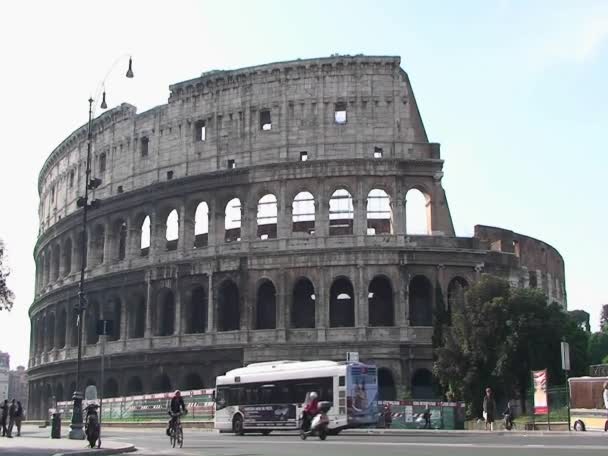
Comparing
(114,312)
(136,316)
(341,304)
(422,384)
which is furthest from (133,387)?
(422,384)

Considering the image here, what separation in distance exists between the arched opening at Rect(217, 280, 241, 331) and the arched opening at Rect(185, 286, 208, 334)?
3.59 ft

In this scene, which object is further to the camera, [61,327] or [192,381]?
[61,327]

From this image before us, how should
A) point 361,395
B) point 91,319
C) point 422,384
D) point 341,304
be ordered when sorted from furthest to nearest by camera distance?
point 91,319 → point 341,304 → point 422,384 → point 361,395

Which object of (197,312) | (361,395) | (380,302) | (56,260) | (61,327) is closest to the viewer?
(361,395)

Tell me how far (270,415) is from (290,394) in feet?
4.07

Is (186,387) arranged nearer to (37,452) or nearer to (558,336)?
(558,336)

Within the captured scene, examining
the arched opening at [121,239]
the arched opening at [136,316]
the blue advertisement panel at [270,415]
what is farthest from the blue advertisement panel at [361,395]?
the arched opening at [121,239]

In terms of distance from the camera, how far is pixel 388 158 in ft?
153

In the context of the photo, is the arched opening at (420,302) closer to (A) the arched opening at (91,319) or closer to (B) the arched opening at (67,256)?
(A) the arched opening at (91,319)

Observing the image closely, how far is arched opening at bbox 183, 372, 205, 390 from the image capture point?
4773cm

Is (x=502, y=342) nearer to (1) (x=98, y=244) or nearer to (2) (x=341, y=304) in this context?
(2) (x=341, y=304)

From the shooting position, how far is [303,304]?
47.2m

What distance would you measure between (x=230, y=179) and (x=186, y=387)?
40.2ft

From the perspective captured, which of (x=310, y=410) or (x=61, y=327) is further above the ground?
(x=61, y=327)
